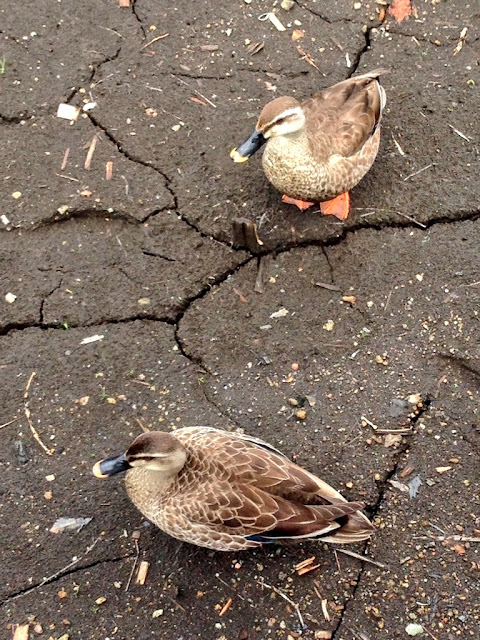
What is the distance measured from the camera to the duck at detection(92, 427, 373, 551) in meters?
2.89

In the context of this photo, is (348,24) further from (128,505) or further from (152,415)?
(128,505)

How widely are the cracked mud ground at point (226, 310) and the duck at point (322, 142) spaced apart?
241 millimetres

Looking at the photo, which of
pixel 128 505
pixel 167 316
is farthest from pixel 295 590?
pixel 167 316

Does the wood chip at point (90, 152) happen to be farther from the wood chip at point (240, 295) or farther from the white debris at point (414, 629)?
the white debris at point (414, 629)

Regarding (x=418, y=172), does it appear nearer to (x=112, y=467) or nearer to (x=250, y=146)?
(x=250, y=146)

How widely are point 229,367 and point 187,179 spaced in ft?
4.05

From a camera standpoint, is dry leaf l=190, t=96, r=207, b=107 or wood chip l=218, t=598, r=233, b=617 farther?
dry leaf l=190, t=96, r=207, b=107

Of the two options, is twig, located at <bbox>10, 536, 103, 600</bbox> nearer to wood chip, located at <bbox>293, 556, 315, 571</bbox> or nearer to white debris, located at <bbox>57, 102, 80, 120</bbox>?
wood chip, located at <bbox>293, 556, 315, 571</bbox>

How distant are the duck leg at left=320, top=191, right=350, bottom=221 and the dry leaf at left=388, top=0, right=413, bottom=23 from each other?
164 centimetres

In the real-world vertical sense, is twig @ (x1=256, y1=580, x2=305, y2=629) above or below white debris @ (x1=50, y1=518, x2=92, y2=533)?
below

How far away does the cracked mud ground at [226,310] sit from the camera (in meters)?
3.03

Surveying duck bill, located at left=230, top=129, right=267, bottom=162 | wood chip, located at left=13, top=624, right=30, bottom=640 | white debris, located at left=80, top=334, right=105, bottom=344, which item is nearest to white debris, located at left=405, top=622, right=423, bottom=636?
wood chip, located at left=13, top=624, right=30, bottom=640

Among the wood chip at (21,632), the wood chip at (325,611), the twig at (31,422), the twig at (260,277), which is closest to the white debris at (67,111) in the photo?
the twig at (260,277)

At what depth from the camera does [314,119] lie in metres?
3.89
